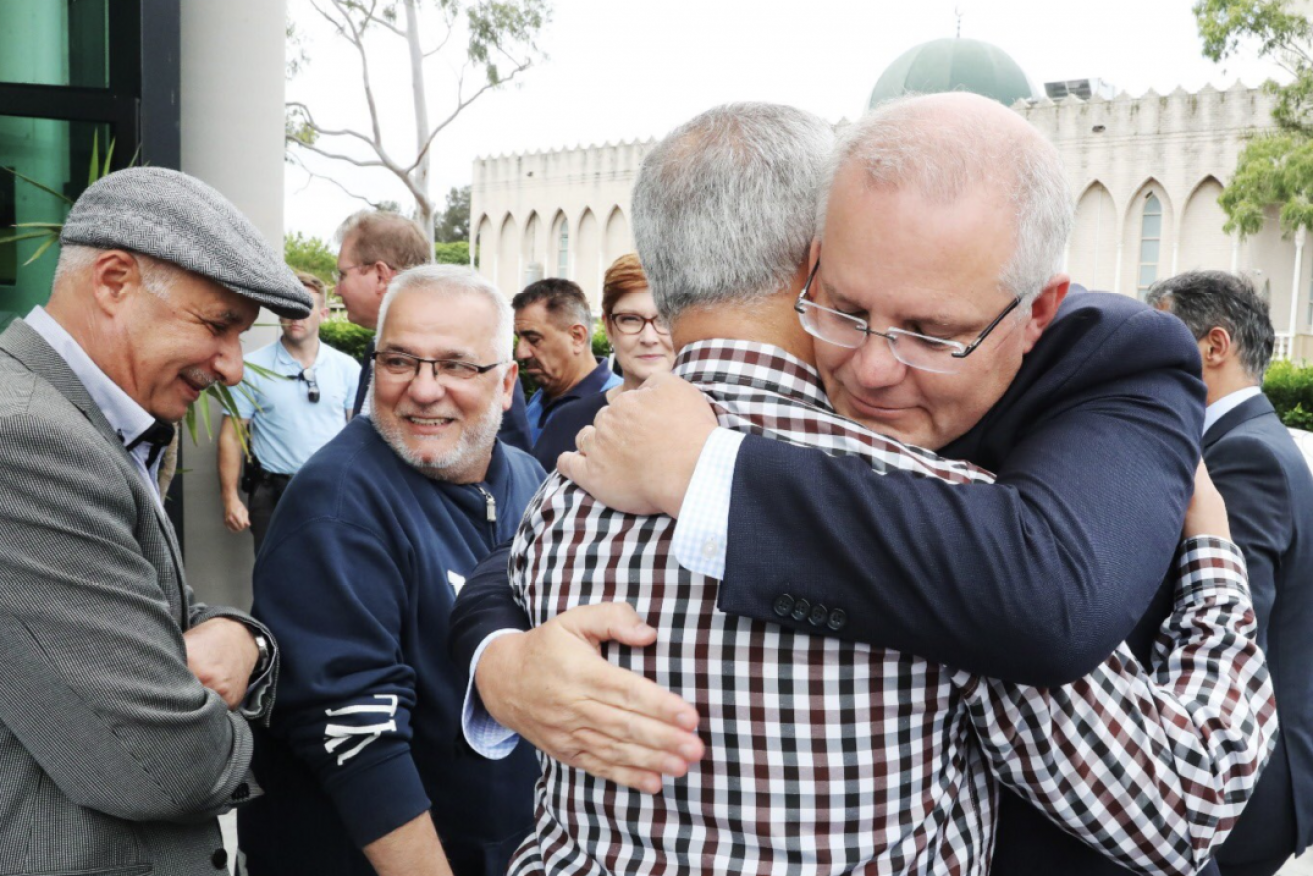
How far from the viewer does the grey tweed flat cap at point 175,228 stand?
2.05 meters

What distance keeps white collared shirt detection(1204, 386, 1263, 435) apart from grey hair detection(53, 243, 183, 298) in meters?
2.91

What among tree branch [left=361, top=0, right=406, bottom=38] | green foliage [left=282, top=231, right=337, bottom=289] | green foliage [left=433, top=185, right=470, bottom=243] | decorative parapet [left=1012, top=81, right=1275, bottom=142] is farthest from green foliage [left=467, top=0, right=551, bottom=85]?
green foliage [left=433, top=185, right=470, bottom=243]

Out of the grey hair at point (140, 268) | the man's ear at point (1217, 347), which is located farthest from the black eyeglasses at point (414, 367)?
the man's ear at point (1217, 347)

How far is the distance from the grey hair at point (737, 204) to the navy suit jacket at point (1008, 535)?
10.1 inches

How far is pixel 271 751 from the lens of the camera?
2377 millimetres

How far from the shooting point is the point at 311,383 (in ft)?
24.0

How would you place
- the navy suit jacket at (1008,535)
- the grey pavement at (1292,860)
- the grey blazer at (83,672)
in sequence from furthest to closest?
the grey pavement at (1292,860)
the grey blazer at (83,672)
the navy suit jacket at (1008,535)

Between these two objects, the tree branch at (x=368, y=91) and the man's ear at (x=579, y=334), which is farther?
the tree branch at (x=368, y=91)

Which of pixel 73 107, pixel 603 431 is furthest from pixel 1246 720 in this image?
pixel 73 107

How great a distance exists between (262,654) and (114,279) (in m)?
0.79

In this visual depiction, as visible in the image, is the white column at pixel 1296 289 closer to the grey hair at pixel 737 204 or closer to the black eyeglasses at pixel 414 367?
the black eyeglasses at pixel 414 367

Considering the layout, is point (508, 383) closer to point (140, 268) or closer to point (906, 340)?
point (140, 268)

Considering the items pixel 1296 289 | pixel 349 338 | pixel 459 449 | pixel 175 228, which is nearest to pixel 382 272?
pixel 459 449

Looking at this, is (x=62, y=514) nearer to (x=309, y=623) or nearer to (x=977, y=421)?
(x=309, y=623)
